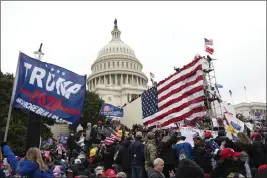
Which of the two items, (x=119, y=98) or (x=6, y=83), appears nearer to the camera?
(x=6, y=83)

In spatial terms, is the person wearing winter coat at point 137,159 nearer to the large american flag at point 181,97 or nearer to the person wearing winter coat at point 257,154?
the person wearing winter coat at point 257,154

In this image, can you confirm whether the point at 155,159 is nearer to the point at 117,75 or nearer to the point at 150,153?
the point at 150,153

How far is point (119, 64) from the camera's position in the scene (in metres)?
91.6

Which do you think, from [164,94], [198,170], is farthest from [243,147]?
[164,94]

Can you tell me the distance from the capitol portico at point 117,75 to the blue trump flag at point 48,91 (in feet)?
227

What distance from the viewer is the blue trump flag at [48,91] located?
740cm

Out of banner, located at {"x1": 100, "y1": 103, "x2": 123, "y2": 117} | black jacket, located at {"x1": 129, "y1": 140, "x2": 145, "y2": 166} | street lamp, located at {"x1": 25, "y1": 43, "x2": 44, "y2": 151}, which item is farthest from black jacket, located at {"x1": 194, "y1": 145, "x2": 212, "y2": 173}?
banner, located at {"x1": 100, "y1": 103, "x2": 123, "y2": 117}

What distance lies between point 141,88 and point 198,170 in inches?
3072

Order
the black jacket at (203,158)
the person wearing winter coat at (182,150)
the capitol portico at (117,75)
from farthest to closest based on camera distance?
the capitol portico at (117,75)
the black jacket at (203,158)
the person wearing winter coat at (182,150)

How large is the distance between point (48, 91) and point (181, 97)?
30.6 feet

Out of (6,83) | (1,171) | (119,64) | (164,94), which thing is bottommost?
(1,171)

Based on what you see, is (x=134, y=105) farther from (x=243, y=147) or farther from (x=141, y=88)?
(x=141, y=88)

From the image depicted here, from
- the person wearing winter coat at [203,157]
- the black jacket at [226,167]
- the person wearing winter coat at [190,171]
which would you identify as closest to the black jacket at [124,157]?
the person wearing winter coat at [203,157]

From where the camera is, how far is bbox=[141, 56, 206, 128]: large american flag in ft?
49.1
